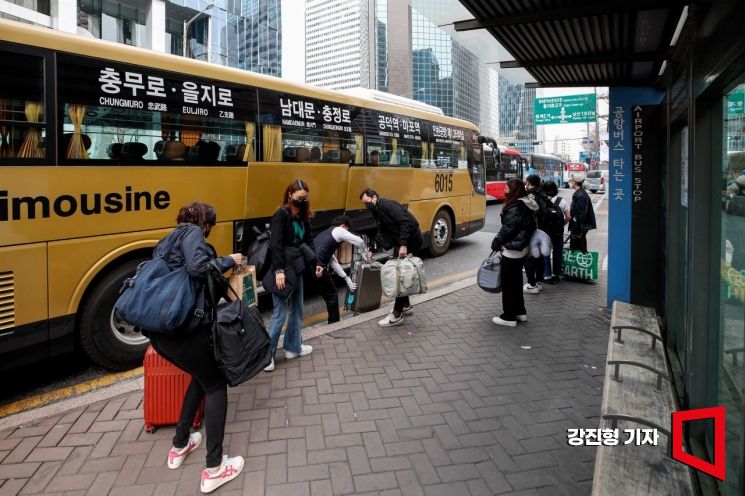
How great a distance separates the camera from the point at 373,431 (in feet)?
11.5

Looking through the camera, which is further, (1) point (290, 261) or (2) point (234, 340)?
(1) point (290, 261)

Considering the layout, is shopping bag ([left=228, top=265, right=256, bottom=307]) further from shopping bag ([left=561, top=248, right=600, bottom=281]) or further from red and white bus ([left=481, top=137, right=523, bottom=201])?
red and white bus ([left=481, top=137, right=523, bottom=201])

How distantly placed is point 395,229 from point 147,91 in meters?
3.07

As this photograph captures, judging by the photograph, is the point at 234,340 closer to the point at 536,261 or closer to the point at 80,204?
the point at 80,204

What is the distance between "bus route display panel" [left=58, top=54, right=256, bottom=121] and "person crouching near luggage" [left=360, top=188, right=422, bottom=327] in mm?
2022

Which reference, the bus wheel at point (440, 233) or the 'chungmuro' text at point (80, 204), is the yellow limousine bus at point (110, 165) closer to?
the 'chungmuro' text at point (80, 204)

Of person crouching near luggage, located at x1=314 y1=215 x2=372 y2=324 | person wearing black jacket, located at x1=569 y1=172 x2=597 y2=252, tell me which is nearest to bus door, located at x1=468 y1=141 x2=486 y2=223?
person wearing black jacket, located at x1=569 y1=172 x2=597 y2=252

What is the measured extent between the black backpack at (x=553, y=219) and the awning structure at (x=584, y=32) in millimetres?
2478

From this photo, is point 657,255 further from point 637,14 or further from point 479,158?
point 479,158

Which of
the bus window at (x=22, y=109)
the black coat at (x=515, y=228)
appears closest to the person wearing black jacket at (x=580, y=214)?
the black coat at (x=515, y=228)

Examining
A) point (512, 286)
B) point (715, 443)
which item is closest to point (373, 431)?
point (715, 443)

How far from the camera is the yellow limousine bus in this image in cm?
412

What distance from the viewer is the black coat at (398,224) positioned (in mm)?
5695

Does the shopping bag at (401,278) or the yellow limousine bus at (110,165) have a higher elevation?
the yellow limousine bus at (110,165)
